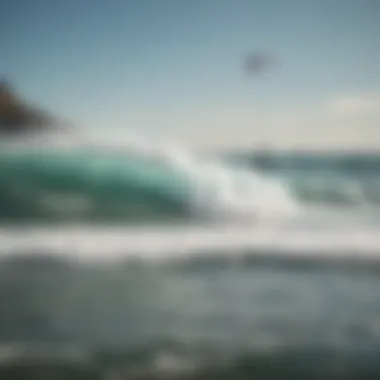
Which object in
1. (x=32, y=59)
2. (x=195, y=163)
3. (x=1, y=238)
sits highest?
(x=32, y=59)

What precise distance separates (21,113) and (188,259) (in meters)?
0.70

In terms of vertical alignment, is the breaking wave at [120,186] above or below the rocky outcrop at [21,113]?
below

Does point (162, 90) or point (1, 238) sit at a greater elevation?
point (162, 90)

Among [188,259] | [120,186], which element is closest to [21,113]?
[120,186]

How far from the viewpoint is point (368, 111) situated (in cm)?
175

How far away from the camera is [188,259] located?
5.73ft

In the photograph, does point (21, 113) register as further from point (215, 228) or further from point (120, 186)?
point (215, 228)

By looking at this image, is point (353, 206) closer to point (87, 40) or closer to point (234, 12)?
point (234, 12)

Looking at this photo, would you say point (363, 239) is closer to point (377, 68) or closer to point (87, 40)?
point (377, 68)

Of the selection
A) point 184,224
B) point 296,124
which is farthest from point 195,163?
point 296,124

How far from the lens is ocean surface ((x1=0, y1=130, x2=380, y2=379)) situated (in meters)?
1.71

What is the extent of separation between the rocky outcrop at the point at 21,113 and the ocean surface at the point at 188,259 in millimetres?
45

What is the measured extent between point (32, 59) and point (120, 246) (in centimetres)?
65

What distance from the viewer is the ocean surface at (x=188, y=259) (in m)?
1.71
